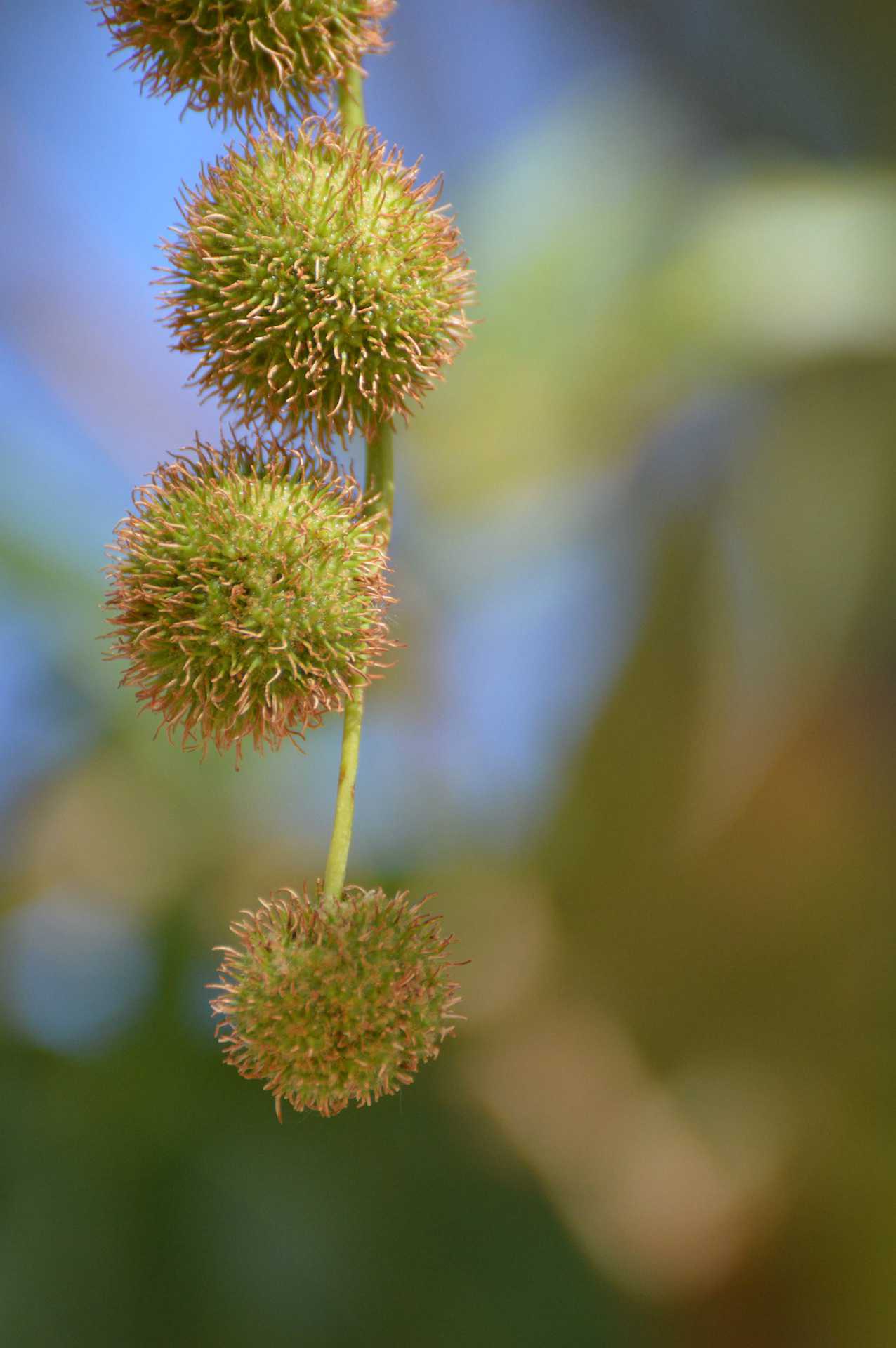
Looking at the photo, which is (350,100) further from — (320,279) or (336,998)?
(336,998)

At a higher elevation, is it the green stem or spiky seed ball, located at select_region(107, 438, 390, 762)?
the green stem

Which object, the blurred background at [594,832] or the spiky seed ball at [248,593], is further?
the blurred background at [594,832]

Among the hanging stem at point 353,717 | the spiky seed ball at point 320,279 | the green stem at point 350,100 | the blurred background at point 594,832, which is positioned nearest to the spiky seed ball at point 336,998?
the hanging stem at point 353,717

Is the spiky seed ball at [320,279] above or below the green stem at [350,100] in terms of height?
below

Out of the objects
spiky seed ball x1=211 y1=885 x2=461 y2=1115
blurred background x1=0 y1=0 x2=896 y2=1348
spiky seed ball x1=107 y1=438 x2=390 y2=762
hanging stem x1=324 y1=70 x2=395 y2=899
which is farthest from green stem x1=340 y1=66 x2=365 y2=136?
blurred background x1=0 y1=0 x2=896 y2=1348

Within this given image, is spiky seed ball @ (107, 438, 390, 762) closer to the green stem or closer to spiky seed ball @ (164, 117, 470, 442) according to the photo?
spiky seed ball @ (164, 117, 470, 442)

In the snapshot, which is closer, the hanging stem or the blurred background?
the hanging stem

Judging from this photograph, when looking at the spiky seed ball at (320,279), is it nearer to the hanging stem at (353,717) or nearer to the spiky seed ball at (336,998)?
the hanging stem at (353,717)
